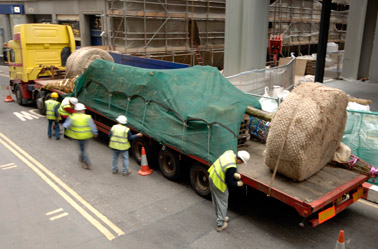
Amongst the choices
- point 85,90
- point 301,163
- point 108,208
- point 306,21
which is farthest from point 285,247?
point 306,21

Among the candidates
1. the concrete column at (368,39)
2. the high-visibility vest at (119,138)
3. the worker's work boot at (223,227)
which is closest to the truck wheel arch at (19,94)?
the high-visibility vest at (119,138)

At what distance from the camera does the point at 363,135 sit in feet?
25.6

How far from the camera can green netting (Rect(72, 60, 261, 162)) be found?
6926mm

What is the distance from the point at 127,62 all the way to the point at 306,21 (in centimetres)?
2203

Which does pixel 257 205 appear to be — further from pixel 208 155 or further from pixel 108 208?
pixel 108 208

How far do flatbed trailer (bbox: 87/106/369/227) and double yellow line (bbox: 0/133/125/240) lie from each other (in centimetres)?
210

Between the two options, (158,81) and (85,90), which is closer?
(158,81)

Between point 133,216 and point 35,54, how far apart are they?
1047cm

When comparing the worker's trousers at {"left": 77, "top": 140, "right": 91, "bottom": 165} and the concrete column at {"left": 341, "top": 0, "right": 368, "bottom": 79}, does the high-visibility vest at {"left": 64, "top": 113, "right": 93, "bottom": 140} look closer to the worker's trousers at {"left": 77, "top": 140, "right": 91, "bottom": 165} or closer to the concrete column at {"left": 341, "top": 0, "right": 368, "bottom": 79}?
the worker's trousers at {"left": 77, "top": 140, "right": 91, "bottom": 165}

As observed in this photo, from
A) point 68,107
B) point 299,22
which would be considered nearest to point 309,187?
point 68,107

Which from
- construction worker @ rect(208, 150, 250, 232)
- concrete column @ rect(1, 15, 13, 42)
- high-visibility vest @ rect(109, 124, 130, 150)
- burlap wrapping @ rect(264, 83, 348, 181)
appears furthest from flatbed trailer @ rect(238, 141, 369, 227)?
concrete column @ rect(1, 15, 13, 42)

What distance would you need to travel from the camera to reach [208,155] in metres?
6.88

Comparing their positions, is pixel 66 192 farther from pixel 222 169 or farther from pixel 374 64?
pixel 374 64

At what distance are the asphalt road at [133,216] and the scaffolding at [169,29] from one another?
1485 cm
